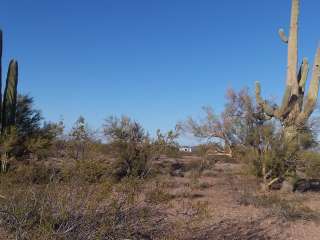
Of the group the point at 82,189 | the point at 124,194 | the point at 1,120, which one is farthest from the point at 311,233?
the point at 1,120

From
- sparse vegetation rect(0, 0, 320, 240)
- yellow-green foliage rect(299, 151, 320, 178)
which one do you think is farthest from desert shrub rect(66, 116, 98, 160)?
yellow-green foliage rect(299, 151, 320, 178)

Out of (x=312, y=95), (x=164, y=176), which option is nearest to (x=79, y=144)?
(x=164, y=176)

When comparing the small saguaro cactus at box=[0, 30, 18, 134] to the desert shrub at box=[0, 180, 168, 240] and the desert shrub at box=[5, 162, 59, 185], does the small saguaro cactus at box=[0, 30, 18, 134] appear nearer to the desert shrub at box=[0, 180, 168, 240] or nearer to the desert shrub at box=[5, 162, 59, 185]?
the desert shrub at box=[5, 162, 59, 185]

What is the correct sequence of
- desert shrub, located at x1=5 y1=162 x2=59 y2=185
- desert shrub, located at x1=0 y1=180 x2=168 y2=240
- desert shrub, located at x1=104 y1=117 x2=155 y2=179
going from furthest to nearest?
desert shrub, located at x1=104 y1=117 x2=155 y2=179
desert shrub, located at x1=5 y1=162 x2=59 y2=185
desert shrub, located at x1=0 y1=180 x2=168 y2=240

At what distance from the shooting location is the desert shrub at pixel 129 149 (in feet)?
44.5

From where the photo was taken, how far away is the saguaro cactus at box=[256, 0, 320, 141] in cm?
1494

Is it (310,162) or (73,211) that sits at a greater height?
(310,162)

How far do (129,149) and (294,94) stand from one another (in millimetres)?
5787

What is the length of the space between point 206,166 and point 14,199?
13943 mm

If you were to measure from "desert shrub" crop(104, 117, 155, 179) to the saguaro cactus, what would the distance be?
445 cm

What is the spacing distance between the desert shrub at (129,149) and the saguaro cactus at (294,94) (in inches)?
175

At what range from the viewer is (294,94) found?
50.2 ft

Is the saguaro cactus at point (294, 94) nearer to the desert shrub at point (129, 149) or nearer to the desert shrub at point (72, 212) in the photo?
the desert shrub at point (129, 149)

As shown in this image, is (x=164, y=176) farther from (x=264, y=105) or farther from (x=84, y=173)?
(x=84, y=173)
